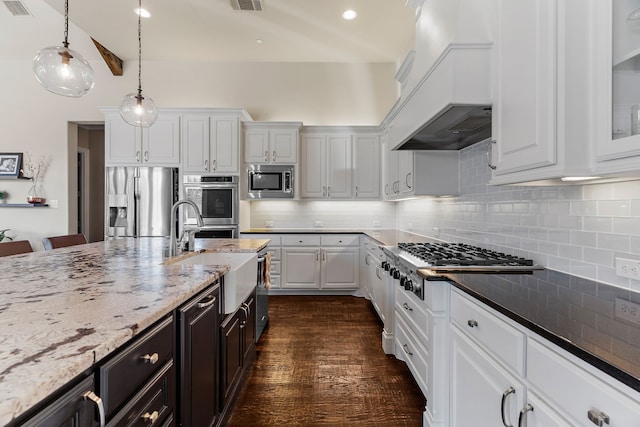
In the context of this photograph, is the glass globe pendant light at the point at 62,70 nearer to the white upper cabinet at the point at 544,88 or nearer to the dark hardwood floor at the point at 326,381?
the dark hardwood floor at the point at 326,381

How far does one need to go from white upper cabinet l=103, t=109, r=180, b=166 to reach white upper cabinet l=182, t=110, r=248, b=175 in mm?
156

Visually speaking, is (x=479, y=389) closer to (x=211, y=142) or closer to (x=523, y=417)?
(x=523, y=417)

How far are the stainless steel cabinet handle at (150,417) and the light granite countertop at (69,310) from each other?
29 cm

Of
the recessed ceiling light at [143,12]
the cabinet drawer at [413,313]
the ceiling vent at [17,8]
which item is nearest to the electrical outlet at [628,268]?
the cabinet drawer at [413,313]

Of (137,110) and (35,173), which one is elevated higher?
(137,110)

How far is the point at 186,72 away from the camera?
4945 mm

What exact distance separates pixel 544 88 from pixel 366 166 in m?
3.48

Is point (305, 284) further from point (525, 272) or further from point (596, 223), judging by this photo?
point (596, 223)

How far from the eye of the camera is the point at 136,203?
4195mm

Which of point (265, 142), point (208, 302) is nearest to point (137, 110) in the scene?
point (265, 142)

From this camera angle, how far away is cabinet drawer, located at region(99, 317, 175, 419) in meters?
0.77

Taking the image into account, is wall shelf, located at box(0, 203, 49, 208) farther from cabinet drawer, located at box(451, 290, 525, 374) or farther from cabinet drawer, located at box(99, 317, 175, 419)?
cabinet drawer, located at box(451, 290, 525, 374)

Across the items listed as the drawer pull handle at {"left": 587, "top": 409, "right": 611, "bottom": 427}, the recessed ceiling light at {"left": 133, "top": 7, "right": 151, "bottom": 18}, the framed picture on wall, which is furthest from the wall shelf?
the drawer pull handle at {"left": 587, "top": 409, "right": 611, "bottom": 427}

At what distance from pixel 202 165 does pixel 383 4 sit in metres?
3.02
